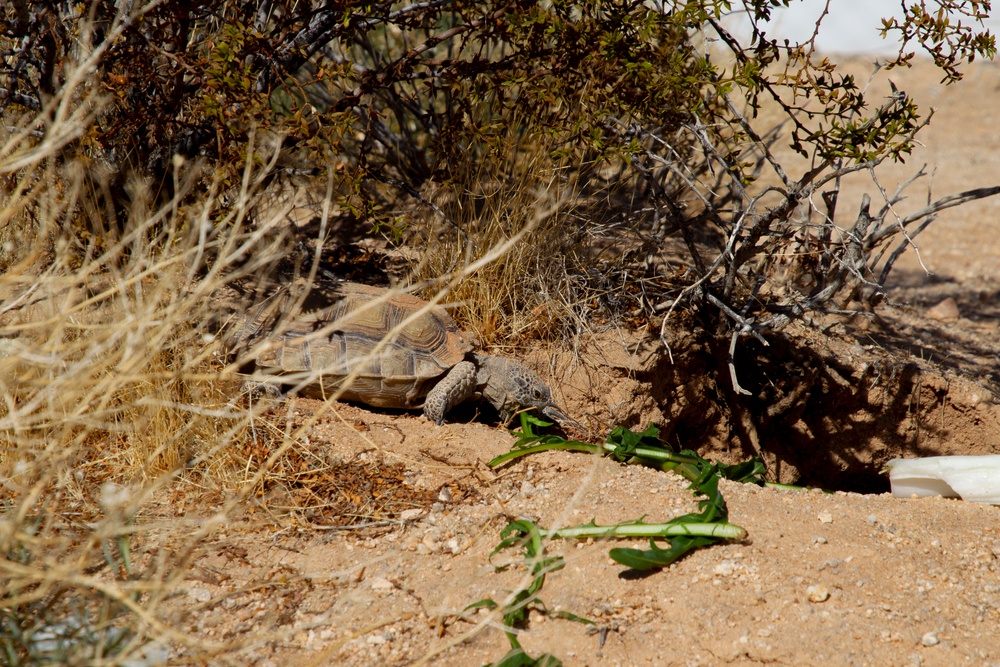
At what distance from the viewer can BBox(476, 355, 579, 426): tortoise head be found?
4.25 meters

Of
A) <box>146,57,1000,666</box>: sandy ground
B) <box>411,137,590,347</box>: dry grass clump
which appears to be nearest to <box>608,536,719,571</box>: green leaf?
<box>146,57,1000,666</box>: sandy ground

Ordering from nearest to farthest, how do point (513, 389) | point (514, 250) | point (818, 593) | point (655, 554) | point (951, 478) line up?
point (818, 593) → point (655, 554) → point (951, 478) → point (513, 389) → point (514, 250)

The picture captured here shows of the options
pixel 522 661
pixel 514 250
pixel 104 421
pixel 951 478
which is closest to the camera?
pixel 522 661

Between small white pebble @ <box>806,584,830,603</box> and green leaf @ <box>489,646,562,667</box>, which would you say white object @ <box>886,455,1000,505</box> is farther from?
green leaf @ <box>489,646,562,667</box>

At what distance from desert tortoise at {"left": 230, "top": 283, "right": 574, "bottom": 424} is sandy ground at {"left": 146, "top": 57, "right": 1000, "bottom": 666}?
0.17m

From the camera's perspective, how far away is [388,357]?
162 inches

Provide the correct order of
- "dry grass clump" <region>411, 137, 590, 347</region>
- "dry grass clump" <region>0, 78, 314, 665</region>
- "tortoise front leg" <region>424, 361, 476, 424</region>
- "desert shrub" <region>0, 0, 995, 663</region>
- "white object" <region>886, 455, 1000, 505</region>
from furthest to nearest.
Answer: "dry grass clump" <region>411, 137, 590, 347</region> < "tortoise front leg" <region>424, 361, 476, 424</region> < "white object" <region>886, 455, 1000, 505</region> < "desert shrub" <region>0, 0, 995, 663</region> < "dry grass clump" <region>0, 78, 314, 665</region>

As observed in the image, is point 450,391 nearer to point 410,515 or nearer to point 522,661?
point 410,515

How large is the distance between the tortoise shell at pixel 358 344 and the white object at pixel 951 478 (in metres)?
2.34

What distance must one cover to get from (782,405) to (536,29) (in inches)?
110

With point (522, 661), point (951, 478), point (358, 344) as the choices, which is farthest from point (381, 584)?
point (951, 478)

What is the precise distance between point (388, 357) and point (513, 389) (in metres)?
0.67

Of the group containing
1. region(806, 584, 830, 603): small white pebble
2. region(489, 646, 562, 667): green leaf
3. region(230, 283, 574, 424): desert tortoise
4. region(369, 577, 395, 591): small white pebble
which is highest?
region(230, 283, 574, 424): desert tortoise

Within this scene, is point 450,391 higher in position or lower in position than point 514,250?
lower
